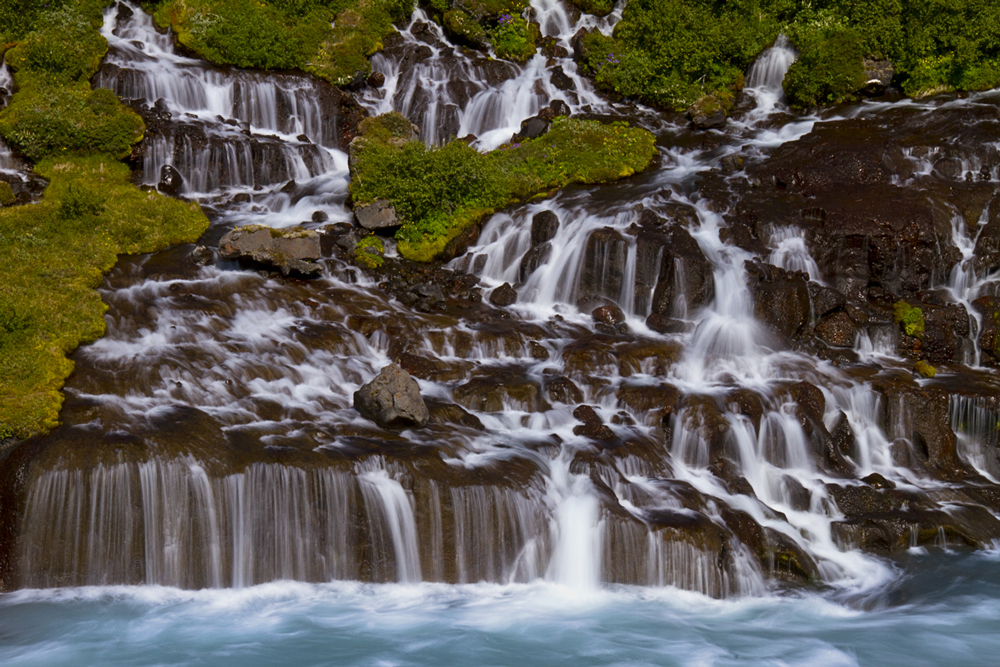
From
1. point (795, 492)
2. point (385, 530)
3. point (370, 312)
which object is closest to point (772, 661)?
point (795, 492)

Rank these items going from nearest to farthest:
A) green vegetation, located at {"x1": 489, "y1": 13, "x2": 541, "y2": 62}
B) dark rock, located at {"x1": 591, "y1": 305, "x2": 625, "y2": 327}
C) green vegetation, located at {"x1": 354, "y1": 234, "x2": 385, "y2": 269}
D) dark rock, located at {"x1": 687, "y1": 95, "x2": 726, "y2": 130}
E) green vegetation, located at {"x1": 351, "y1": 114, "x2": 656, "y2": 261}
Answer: dark rock, located at {"x1": 591, "y1": 305, "x2": 625, "y2": 327}, green vegetation, located at {"x1": 354, "y1": 234, "x2": 385, "y2": 269}, green vegetation, located at {"x1": 351, "y1": 114, "x2": 656, "y2": 261}, dark rock, located at {"x1": 687, "y1": 95, "x2": 726, "y2": 130}, green vegetation, located at {"x1": 489, "y1": 13, "x2": 541, "y2": 62}

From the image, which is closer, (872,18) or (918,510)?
(918,510)

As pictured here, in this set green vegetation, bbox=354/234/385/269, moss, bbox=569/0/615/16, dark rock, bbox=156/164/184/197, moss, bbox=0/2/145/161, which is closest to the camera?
green vegetation, bbox=354/234/385/269

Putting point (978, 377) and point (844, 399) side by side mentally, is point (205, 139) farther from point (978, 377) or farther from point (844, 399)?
point (978, 377)

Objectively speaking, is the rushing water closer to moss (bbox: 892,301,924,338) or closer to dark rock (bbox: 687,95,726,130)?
moss (bbox: 892,301,924,338)

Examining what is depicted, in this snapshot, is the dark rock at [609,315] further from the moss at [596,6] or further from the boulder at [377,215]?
the moss at [596,6]

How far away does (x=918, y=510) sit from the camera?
1261 cm

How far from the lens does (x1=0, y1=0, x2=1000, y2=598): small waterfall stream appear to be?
10.9m

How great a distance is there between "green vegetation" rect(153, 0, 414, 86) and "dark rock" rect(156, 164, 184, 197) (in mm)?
5387

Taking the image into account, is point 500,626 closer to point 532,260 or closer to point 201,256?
point 532,260

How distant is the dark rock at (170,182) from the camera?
67.7ft

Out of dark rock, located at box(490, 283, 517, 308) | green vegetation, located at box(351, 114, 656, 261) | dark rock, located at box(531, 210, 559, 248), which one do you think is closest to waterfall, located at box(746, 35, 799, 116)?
green vegetation, located at box(351, 114, 656, 261)

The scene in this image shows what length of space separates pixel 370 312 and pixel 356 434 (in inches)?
172

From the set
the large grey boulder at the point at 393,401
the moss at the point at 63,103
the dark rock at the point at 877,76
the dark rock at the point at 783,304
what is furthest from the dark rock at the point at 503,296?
the dark rock at the point at 877,76
